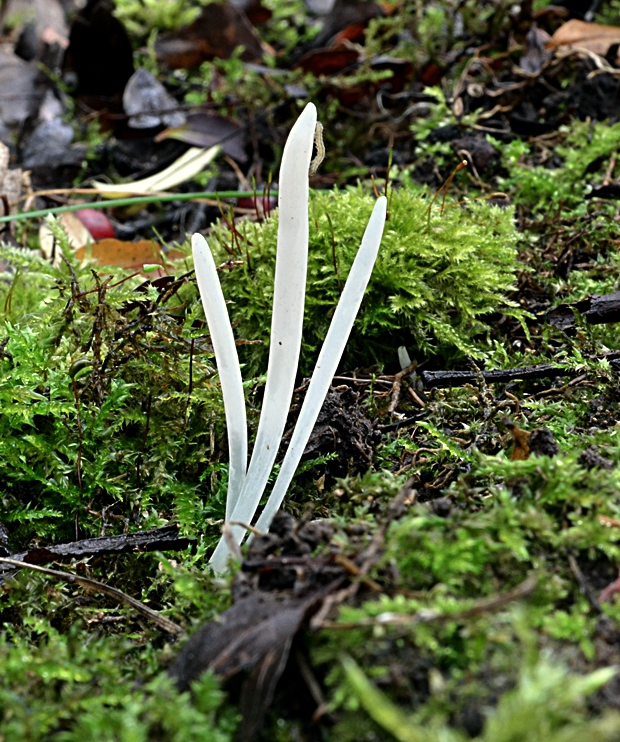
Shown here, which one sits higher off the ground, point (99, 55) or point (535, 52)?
point (535, 52)

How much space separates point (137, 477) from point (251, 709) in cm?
91

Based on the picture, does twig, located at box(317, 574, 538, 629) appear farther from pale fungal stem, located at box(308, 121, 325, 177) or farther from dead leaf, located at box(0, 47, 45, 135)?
dead leaf, located at box(0, 47, 45, 135)

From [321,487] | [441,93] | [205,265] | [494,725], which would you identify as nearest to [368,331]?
[321,487]

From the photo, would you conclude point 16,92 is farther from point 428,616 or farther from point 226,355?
point 428,616

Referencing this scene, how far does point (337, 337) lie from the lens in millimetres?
1356

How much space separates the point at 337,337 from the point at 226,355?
21 centimetres

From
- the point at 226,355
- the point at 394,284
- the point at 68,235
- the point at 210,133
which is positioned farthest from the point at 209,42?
the point at 226,355

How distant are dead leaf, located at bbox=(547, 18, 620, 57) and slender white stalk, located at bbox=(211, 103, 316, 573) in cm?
298

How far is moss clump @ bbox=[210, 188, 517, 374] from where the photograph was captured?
7.14 ft

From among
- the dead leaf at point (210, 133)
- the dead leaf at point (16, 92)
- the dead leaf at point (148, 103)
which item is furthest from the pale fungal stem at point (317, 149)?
the dead leaf at point (16, 92)

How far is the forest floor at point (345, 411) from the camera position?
1.00 m

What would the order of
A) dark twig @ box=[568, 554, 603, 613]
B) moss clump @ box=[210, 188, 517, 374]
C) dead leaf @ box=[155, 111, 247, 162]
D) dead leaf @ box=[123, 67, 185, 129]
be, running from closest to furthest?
dark twig @ box=[568, 554, 603, 613] → moss clump @ box=[210, 188, 517, 374] → dead leaf @ box=[155, 111, 247, 162] → dead leaf @ box=[123, 67, 185, 129]

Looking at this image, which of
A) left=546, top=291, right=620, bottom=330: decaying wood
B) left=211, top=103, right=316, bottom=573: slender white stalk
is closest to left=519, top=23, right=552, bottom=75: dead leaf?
left=546, top=291, right=620, bottom=330: decaying wood

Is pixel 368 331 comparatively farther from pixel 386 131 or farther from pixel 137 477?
pixel 386 131
